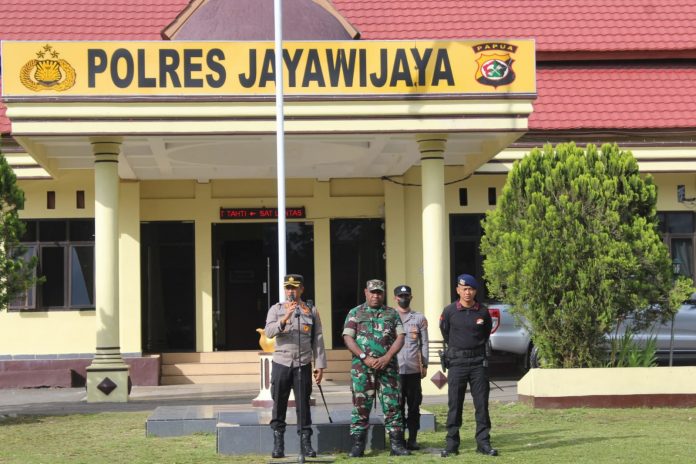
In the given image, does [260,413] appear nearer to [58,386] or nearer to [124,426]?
[124,426]

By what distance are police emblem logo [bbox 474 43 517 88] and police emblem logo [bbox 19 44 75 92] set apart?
259 inches

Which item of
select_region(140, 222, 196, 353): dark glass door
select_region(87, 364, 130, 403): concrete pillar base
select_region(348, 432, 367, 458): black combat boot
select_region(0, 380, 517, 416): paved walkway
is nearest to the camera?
select_region(348, 432, 367, 458): black combat boot

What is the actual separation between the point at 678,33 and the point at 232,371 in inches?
482

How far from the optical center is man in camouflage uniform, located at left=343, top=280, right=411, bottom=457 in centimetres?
1119

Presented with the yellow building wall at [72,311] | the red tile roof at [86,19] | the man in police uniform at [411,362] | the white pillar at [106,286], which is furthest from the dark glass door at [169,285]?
the man in police uniform at [411,362]

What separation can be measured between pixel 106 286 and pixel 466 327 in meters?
8.62

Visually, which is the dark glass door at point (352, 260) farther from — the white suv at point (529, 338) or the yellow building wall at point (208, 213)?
the white suv at point (529, 338)

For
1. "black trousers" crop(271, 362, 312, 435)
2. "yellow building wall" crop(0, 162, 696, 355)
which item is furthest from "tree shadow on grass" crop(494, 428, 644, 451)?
"yellow building wall" crop(0, 162, 696, 355)

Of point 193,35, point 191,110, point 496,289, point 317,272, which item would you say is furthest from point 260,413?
point 317,272

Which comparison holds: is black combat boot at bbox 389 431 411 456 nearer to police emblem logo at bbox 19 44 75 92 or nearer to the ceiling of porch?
the ceiling of porch

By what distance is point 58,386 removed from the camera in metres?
21.9

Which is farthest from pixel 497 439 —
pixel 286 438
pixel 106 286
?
pixel 106 286

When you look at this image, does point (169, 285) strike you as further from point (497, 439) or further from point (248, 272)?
point (497, 439)

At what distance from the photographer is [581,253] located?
15812 millimetres
